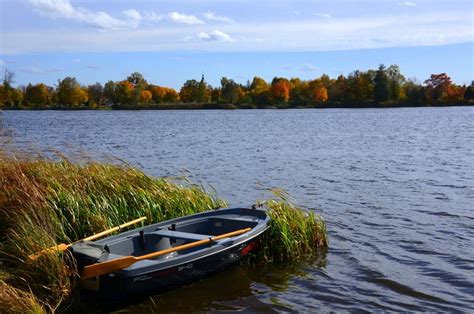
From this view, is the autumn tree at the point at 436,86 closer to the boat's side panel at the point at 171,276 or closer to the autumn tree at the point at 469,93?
the autumn tree at the point at 469,93

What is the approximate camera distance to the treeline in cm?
11531

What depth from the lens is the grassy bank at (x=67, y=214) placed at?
800 cm

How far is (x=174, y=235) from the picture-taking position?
9.98 meters

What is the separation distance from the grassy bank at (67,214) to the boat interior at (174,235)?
684 millimetres

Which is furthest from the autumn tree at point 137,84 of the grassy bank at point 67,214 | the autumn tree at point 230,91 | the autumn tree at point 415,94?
the grassy bank at point 67,214

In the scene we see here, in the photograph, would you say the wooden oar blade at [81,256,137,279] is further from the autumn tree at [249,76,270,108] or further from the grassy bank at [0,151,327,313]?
the autumn tree at [249,76,270,108]

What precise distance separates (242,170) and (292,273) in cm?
1332

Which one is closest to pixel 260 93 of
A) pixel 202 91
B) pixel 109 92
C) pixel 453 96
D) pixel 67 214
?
pixel 202 91

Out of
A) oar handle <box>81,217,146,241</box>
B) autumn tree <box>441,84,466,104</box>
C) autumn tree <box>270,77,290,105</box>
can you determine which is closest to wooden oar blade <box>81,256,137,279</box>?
oar handle <box>81,217,146,241</box>

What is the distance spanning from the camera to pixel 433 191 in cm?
1914

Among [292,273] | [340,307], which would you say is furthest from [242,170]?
[340,307]

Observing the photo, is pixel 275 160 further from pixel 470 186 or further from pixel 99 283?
pixel 99 283

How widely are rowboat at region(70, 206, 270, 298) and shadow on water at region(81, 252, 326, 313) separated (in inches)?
10.3

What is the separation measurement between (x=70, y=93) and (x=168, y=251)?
405 feet
